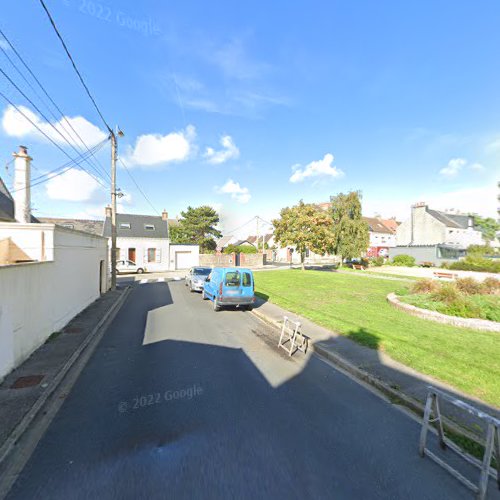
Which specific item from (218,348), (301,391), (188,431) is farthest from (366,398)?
(218,348)

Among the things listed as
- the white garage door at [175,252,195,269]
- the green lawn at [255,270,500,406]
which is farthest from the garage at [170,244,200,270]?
the green lawn at [255,270,500,406]

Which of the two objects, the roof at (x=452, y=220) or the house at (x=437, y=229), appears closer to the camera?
the house at (x=437, y=229)

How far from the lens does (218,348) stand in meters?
7.35

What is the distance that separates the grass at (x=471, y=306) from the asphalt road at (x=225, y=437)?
6750 mm

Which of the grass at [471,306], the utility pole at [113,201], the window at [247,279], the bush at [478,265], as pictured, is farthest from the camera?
the bush at [478,265]

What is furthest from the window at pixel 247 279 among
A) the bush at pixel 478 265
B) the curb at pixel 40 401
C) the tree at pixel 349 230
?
the bush at pixel 478 265

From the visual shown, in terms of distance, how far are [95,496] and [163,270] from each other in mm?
32120

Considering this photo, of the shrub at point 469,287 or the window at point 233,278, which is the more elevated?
the window at point 233,278

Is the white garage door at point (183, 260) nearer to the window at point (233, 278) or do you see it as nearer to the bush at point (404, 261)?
the window at point (233, 278)

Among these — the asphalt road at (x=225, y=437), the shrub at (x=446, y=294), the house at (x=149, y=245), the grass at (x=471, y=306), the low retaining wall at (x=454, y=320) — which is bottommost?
the asphalt road at (x=225, y=437)

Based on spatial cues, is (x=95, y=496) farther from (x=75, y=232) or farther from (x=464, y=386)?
(x=75, y=232)

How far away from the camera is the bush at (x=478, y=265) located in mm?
26652

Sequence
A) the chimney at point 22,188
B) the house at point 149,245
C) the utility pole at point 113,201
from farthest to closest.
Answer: the house at point 149,245, the utility pole at point 113,201, the chimney at point 22,188

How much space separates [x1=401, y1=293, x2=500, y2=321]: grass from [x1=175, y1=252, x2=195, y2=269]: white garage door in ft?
91.5
